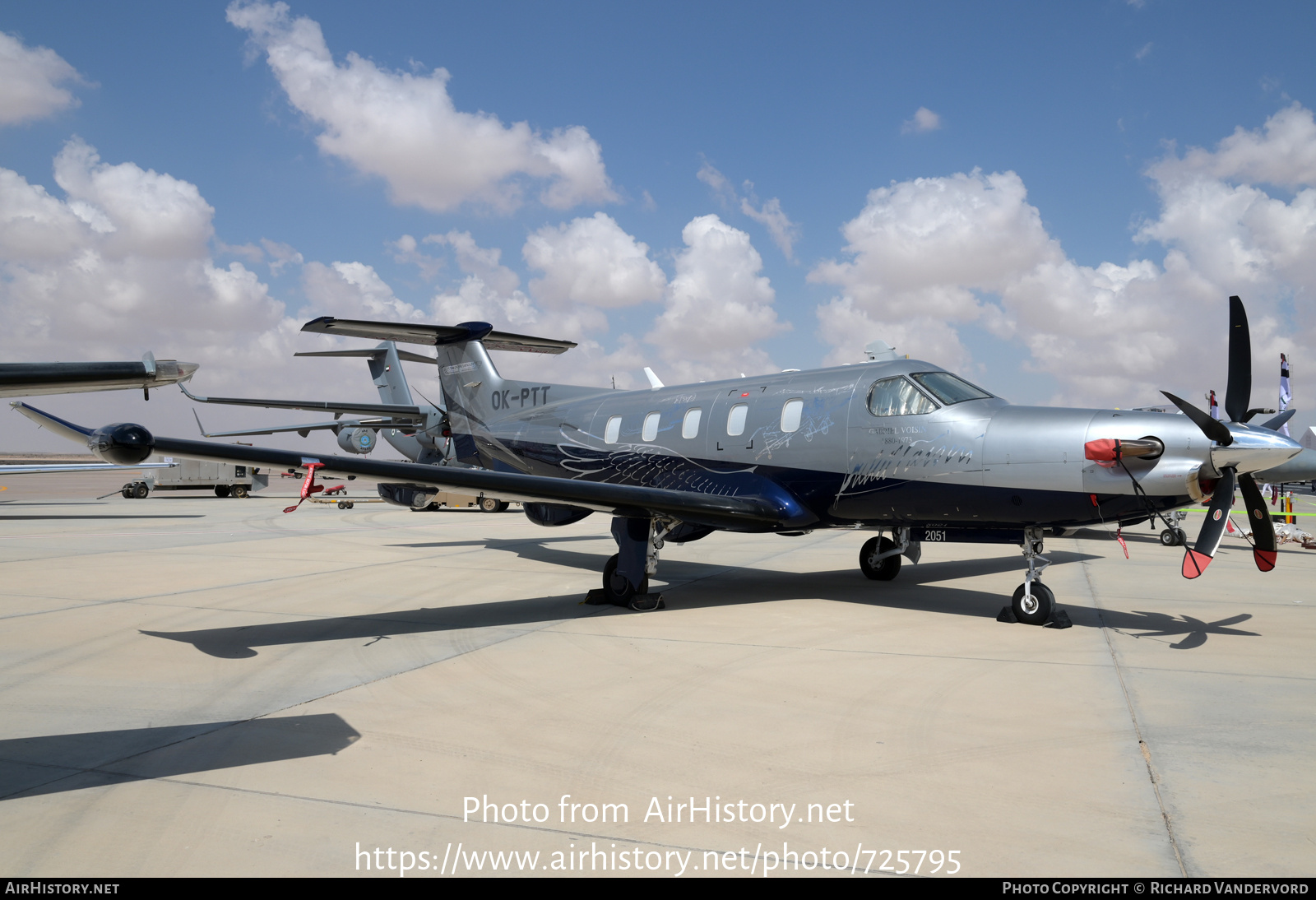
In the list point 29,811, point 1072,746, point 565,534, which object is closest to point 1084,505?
point 1072,746

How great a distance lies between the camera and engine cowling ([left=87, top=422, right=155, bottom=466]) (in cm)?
→ 548

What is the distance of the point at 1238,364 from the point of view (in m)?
7.76

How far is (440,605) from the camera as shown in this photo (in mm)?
9734

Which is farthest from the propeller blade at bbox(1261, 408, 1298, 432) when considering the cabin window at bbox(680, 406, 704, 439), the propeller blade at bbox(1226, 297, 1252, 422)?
the cabin window at bbox(680, 406, 704, 439)

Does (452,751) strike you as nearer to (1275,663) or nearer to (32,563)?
(1275,663)

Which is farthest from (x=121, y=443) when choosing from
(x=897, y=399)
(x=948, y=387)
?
(x=948, y=387)

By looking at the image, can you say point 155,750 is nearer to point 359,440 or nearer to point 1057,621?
point 1057,621

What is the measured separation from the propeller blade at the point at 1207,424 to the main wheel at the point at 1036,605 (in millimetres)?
2251

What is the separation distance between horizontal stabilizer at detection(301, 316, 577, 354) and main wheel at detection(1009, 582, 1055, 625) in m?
10.7

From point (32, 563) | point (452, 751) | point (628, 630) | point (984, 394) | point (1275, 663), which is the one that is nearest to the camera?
point (452, 751)

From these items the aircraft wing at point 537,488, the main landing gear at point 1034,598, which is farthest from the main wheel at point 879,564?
the main landing gear at point 1034,598

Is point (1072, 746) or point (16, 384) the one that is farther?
point (1072, 746)

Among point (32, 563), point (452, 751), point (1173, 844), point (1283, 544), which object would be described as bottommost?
point (32, 563)

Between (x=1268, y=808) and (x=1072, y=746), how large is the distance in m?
1.04
